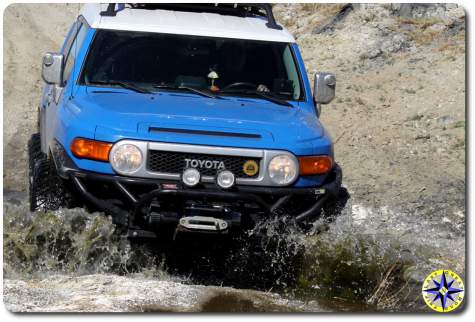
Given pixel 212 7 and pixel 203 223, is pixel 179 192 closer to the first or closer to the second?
pixel 203 223

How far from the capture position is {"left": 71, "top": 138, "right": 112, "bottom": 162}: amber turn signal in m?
6.61

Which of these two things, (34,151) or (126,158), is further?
(34,151)

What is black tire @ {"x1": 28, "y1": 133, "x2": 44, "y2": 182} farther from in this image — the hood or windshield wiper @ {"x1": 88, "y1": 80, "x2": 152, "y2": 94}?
the hood

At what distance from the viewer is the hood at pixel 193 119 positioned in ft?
21.8

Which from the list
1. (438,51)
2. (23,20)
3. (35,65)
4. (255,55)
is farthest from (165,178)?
(23,20)

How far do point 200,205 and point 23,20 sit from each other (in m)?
12.6

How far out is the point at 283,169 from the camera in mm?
6762

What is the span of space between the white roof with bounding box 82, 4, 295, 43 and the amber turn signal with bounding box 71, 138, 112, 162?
55.5 inches

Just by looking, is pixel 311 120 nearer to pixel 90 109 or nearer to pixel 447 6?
pixel 90 109

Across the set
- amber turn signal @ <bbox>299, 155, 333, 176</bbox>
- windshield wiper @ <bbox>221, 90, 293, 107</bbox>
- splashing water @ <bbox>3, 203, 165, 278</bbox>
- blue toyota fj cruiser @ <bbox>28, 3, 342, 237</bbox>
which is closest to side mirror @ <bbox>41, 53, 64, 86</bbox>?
blue toyota fj cruiser @ <bbox>28, 3, 342, 237</bbox>

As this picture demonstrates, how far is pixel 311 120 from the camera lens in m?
7.38

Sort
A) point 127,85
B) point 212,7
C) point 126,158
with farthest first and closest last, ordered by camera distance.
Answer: point 212,7
point 127,85
point 126,158

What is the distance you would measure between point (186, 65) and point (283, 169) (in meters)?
1.46

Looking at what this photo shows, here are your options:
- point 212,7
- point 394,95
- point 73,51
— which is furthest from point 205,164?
point 394,95
